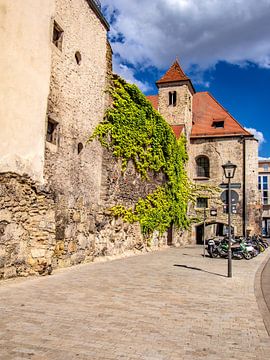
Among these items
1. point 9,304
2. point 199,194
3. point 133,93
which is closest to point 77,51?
point 133,93

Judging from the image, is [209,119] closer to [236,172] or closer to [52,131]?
[236,172]

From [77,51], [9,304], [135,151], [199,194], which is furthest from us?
[199,194]

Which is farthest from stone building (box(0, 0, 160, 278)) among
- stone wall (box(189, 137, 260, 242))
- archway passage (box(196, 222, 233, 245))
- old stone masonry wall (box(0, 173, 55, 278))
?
stone wall (box(189, 137, 260, 242))

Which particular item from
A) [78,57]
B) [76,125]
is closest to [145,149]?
[76,125]

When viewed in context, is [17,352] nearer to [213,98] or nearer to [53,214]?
[53,214]

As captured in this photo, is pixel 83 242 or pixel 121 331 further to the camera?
pixel 83 242

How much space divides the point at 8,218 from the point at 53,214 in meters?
1.82

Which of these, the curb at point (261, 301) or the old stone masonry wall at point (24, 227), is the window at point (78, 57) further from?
the curb at point (261, 301)

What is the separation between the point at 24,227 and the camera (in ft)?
33.6

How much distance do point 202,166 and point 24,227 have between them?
26.3 m

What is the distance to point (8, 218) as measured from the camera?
31.6 ft

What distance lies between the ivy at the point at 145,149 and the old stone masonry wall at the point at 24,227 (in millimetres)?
4782

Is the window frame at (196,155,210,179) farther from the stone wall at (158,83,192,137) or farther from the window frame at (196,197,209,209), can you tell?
the stone wall at (158,83,192,137)

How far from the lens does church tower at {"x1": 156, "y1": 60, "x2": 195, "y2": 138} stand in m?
33.6
